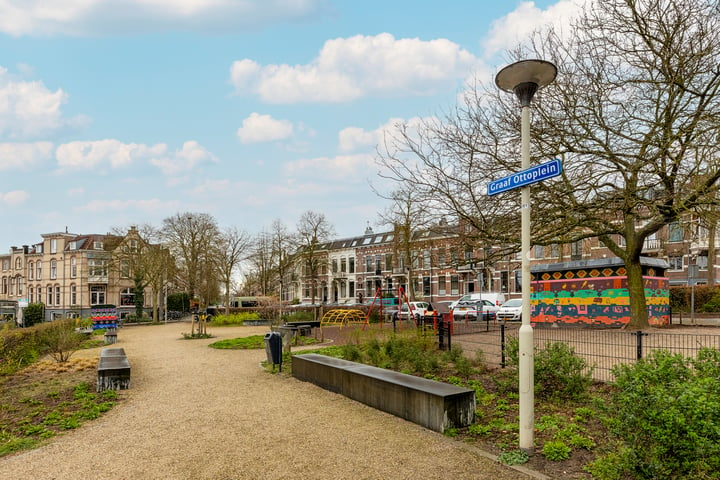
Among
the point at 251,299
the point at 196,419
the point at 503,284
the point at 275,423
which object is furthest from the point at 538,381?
the point at 251,299

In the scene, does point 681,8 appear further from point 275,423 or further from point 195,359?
point 195,359

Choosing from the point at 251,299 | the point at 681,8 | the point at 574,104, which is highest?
the point at 681,8

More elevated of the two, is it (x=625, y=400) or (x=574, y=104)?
(x=574, y=104)

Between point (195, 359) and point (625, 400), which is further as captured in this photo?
point (195, 359)

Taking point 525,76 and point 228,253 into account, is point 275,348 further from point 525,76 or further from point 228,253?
point 228,253

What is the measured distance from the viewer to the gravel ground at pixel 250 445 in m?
4.95

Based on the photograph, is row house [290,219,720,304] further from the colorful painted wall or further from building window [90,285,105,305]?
building window [90,285,105,305]

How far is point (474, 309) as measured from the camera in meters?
33.1

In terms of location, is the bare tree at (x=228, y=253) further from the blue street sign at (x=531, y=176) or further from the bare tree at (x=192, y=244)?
the blue street sign at (x=531, y=176)

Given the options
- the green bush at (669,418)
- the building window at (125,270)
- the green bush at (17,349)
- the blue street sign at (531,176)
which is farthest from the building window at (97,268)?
the green bush at (669,418)

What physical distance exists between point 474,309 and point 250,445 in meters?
28.8

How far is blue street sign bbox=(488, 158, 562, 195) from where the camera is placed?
4.86 m

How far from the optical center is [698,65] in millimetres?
11391

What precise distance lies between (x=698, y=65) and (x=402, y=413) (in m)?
10.7
